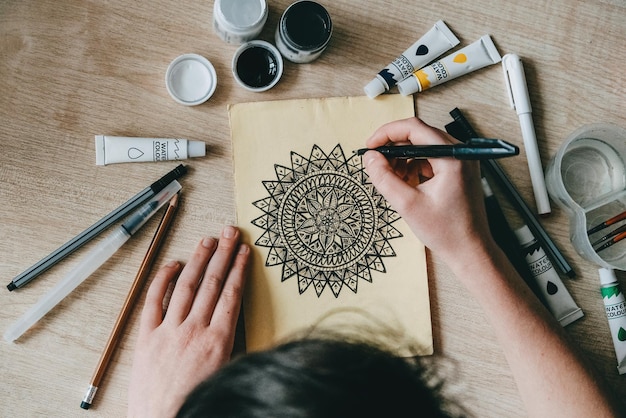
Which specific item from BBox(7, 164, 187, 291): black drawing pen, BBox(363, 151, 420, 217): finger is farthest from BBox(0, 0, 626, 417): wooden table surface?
BBox(363, 151, 420, 217): finger

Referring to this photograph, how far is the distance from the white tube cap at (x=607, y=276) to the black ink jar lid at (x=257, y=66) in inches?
20.8

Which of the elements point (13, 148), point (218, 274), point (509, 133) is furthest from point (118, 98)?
point (509, 133)

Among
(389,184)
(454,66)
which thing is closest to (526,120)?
(454,66)

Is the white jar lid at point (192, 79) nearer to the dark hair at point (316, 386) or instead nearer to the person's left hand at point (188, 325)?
the person's left hand at point (188, 325)

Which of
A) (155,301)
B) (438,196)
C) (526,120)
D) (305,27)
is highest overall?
(305,27)

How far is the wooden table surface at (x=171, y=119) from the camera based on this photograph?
726 mm

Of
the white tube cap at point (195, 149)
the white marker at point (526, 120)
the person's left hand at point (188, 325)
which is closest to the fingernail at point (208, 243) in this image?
the person's left hand at point (188, 325)

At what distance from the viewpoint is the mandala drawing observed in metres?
0.75

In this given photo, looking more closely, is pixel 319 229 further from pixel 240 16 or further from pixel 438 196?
pixel 240 16

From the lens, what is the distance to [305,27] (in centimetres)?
71

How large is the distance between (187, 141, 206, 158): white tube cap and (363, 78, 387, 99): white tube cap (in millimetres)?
238

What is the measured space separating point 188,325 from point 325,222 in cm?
23

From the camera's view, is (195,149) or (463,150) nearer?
(463,150)

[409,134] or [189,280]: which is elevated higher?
[409,134]
